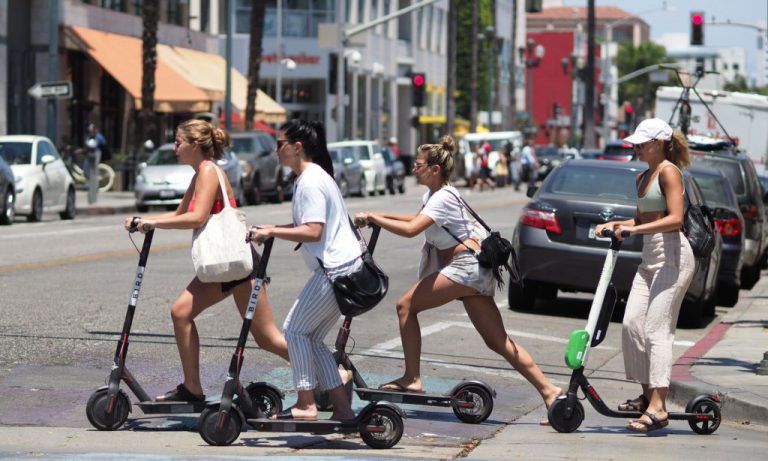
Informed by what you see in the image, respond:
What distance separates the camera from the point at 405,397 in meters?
8.62

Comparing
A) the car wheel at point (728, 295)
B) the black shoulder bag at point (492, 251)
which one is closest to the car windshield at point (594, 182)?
the car wheel at point (728, 295)

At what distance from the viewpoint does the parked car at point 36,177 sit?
92.3ft

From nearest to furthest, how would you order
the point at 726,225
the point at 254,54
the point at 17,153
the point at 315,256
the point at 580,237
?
the point at 315,256 → the point at 580,237 → the point at 726,225 → the point at 17,153 → the point at 254,54

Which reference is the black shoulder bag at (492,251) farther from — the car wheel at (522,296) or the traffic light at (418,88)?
the traffic light at (418,88)

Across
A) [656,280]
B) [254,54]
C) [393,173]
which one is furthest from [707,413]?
[393,173]

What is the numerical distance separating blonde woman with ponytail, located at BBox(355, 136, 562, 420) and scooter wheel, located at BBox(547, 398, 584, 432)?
22 centimetres

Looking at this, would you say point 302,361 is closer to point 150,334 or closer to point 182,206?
point 182,206

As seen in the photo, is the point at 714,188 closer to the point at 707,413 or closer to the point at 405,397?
the point at 707,413

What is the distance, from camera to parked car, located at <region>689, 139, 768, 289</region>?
1980cm

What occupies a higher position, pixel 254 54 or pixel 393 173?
pixel 254 54

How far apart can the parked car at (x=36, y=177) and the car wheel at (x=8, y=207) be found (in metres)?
0.53

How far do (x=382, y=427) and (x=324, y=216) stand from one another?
109cm

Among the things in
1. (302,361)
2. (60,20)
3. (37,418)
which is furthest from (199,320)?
(60,20)

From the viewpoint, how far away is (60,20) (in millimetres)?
43750
